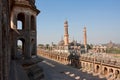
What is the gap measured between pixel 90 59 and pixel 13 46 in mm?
25910

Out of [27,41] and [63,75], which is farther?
[63,75]

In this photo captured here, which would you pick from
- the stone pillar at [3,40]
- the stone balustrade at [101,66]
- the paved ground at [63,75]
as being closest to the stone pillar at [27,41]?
the paved ground at [63,75]

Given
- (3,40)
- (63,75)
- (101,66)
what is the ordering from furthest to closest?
1. (101,66)
2. (63,75)
3. (3,40)

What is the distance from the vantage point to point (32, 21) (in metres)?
17.1

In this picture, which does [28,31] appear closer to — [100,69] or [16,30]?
[16,30]

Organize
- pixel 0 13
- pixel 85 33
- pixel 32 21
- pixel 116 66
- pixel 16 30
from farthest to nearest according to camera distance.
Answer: pixel 85 33 < pixel 116 66 < pixel 32 21 < pixel 16 30 < pixel 0 13

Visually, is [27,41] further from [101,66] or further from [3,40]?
[101,66]

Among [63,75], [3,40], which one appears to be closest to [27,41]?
[63,75]

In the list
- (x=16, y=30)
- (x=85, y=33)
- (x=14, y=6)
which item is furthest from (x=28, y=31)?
(x=85, y=33)

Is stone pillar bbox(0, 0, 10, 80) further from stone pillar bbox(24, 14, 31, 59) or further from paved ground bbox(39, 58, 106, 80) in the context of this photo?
paved ground bbox(39, 58, 106, 80)

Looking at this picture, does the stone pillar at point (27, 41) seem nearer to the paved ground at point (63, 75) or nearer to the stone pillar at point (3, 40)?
the paved ground at point (63, 75)

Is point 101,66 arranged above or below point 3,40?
below

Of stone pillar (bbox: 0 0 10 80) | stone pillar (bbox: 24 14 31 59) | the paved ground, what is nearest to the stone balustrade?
the paved ground

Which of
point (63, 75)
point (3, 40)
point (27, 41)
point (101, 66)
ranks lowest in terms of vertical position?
point (101, 66)
